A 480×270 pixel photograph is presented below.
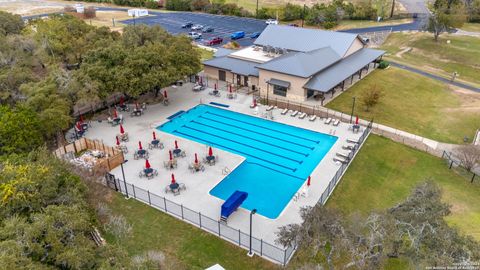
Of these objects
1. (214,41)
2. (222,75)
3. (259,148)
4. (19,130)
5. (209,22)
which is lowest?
(259,148)

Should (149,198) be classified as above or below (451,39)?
below

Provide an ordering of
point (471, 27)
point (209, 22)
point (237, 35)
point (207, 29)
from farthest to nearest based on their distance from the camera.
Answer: point (209, 22) < point (207, 29) < point (471, 27) < point (237, 35)

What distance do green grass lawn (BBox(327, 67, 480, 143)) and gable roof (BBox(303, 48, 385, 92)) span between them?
2.45m

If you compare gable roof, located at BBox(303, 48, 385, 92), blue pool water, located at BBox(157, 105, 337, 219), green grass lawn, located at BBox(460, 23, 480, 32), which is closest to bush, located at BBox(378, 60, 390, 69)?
gable roof, located at BBox(303, 48, 385, 92)

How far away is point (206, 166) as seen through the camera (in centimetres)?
3050

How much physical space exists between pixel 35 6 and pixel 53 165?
349ft

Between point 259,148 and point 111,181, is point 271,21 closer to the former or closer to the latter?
point 259,148

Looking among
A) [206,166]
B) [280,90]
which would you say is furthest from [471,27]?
[206,166]

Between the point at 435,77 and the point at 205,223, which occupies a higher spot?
the point at 435,77

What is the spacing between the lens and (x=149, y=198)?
25.4m

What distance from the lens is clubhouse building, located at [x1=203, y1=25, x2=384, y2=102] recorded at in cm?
4275

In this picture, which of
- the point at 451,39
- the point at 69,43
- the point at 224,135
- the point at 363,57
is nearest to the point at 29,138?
the point at 224,135

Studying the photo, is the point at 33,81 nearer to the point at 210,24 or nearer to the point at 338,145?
the point at 338,145

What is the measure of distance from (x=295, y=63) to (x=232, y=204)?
24827 millimetres
